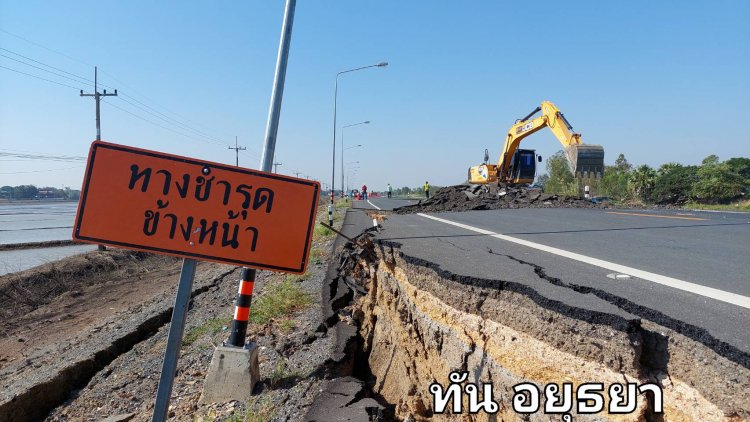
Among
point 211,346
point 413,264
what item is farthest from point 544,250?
point 211,346

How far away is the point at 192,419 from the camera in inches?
141

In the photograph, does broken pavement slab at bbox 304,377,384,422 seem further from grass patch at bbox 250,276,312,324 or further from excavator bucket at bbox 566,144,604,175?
excavator bucket at bbox 566,144,604,175

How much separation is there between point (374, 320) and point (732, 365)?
4039 millimetres

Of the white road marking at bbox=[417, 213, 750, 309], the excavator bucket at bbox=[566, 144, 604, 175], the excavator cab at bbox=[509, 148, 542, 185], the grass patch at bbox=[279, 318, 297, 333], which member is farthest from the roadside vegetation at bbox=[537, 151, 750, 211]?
the grass patch at bbox=[279, 318, 297, 333]

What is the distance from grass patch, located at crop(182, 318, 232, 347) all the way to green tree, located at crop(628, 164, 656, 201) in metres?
27.3

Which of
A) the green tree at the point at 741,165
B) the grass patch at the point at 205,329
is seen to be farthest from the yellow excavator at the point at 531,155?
the green tree at the point at 741,165

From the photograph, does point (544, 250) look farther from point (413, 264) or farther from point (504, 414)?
point (504, 414)

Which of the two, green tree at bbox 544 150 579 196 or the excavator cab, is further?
green tree at bbox 544 150 579 196

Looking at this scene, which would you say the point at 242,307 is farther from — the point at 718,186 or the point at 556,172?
the point at 556,172

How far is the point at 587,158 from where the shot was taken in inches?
585

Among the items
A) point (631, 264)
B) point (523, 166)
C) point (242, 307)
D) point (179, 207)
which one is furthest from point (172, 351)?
point (523, 166)

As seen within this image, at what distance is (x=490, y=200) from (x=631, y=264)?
14.2 metres

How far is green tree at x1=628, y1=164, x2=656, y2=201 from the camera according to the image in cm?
2734

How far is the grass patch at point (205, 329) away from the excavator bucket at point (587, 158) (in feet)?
42.3
